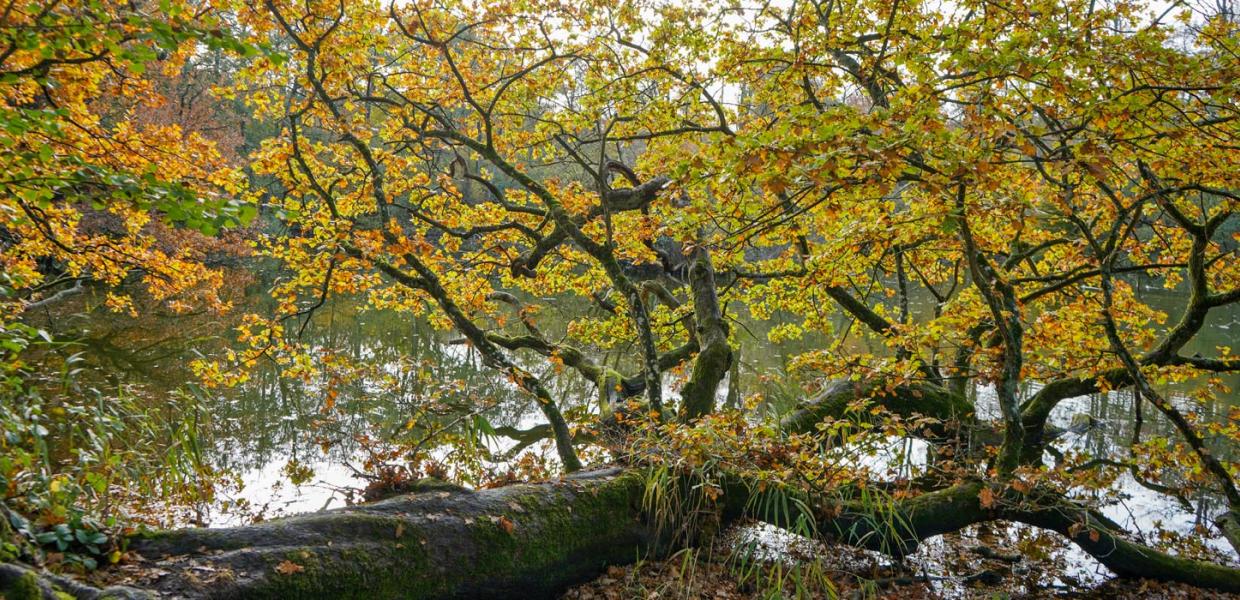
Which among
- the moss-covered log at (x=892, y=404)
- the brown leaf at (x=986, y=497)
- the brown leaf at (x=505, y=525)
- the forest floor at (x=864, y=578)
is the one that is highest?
the moss-covered log at (x=892, y=404)

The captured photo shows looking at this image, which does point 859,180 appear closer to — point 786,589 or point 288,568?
point 786,589

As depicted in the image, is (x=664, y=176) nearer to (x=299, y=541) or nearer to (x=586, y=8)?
(x=586, y=8)

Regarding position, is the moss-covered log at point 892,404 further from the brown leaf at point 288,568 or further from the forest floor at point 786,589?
the brown leaf at point 288,568

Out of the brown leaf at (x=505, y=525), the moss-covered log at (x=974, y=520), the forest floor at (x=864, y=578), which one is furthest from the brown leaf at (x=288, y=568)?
the moss-covered log at (x=974, y=520)

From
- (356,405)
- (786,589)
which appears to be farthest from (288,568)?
(356,405)

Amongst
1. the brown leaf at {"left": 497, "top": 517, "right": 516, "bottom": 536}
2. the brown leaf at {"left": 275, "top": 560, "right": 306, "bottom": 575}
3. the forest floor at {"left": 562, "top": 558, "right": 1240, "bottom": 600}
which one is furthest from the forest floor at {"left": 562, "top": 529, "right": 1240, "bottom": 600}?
the brown leaf at {"left": 275, "top": 560, "right": 306, "bottom": 575}

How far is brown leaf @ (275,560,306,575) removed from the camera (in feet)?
11.3

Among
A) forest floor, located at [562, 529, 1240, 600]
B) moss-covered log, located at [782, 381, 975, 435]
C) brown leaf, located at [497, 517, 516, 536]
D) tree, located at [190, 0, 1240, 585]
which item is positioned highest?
tree, located at [190, 0, 1240, 585]

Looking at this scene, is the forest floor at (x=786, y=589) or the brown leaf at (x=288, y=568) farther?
the forest floor at (x=786, y=589)

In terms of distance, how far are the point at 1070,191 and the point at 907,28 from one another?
77.8 inches

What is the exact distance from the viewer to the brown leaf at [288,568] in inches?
135

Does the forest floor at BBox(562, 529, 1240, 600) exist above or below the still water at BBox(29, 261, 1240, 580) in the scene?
below

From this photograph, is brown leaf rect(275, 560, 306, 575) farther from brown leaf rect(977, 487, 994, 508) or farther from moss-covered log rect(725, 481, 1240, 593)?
brown leaf rect(977, 487, 994, 508)

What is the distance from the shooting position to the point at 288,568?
136 inches
